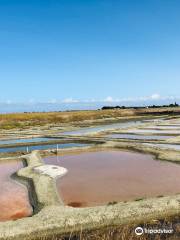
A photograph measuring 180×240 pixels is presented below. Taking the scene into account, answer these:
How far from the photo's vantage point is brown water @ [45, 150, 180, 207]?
1240 centimetres

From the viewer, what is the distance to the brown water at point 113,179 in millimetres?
12398

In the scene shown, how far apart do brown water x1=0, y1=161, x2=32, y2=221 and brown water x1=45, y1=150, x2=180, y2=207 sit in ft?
5.01

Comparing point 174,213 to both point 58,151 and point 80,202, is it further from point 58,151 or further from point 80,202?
A: point 58,151

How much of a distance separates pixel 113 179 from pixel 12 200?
15.5 ft

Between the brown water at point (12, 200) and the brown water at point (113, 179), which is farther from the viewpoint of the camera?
the brown water at point (113, 179)

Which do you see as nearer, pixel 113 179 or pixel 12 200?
pixel 12 200

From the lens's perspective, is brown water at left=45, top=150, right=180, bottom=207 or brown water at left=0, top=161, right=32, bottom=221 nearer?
brown water at left=0, top=161, right=32, bottom=221

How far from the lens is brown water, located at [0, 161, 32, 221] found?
426 inches

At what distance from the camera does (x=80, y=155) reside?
2178 cm

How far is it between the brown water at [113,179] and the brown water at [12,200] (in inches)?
60.1

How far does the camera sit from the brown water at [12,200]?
35.5 ft

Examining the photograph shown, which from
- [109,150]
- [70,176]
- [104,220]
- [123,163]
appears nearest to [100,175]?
[70,176]

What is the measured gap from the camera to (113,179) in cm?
1480

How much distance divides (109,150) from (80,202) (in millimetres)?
11822
